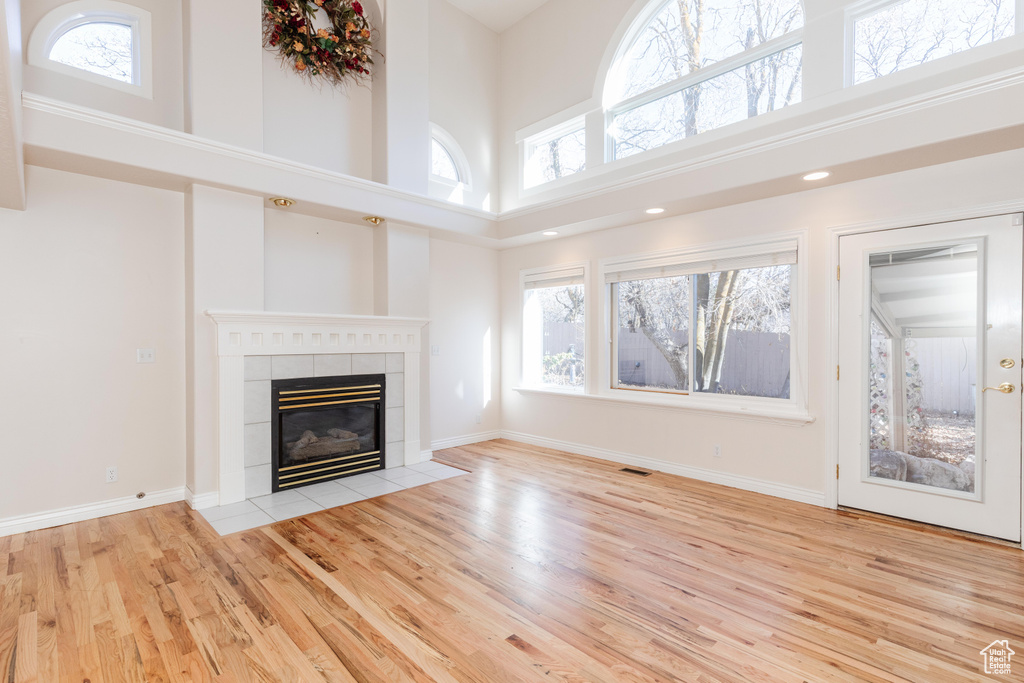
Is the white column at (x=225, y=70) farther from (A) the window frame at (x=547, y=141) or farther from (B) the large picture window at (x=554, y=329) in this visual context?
(B) the large picture window at (x=554, y=329)

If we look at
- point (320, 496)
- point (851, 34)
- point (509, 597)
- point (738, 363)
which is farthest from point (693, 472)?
point (851, 34)

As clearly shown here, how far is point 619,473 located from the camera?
4.50 metres

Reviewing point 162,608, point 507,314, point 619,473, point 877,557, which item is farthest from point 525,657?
point 507,314

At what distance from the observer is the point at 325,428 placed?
14.2 feet

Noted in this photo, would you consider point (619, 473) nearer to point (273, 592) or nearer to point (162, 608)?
point (273, 592)

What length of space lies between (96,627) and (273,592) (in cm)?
71

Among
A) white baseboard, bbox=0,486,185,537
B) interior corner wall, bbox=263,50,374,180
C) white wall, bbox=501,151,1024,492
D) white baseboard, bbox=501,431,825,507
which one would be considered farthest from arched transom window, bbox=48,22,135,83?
white baseboard, bbox=501,431,825,507

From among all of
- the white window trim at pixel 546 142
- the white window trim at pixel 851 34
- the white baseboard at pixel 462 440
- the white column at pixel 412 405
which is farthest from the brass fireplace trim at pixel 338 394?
the white window trim at pixel 851 34

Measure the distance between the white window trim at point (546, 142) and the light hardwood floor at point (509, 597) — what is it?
140 inches

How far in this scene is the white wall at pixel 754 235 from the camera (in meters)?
3.10

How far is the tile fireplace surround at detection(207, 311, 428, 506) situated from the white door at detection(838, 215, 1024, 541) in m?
3.83

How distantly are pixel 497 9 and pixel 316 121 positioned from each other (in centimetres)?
273

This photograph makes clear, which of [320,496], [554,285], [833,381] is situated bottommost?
[320,496]

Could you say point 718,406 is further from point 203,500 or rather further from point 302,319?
point 203,500
